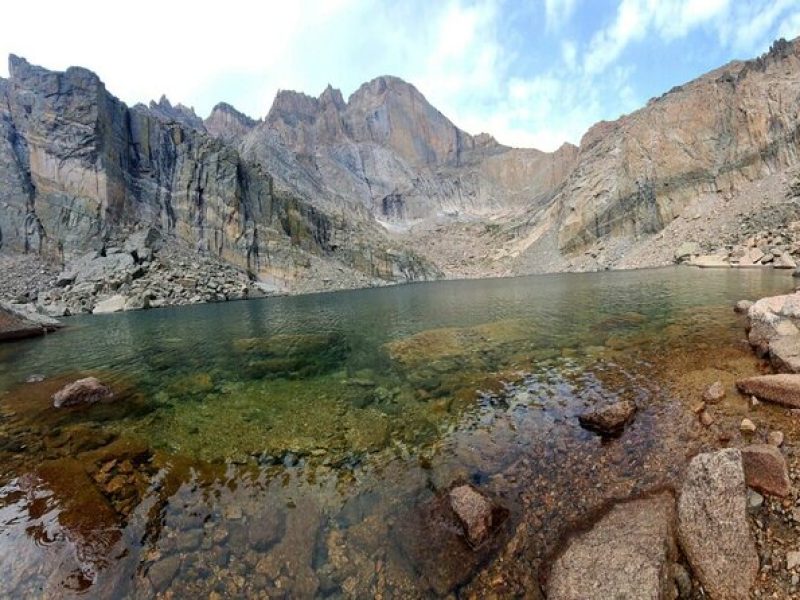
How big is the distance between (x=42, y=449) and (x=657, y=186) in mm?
132563

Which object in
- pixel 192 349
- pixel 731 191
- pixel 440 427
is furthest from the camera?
pixel 731 191

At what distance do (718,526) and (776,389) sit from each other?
249 inches

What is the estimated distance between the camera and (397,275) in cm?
13000

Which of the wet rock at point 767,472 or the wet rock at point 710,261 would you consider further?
the wet rock at point 710,261

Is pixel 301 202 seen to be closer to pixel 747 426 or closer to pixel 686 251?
pixel 686 251

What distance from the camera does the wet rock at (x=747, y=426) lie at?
871 centimetres

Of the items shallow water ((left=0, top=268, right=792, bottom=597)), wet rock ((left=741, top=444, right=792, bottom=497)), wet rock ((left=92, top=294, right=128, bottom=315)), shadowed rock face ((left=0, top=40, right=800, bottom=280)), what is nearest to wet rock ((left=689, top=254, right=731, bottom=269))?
shadowed rock face ((left=0, top=40, right=800, bottom=280))

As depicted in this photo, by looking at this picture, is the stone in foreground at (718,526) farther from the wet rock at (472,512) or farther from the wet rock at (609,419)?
the wet rock at (609,419)

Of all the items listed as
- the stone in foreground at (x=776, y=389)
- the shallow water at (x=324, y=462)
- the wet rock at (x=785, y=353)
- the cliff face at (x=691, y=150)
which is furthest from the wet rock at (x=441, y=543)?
the cliff face at (x=691, y=150)

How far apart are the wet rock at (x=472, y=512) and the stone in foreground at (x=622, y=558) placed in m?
1.34

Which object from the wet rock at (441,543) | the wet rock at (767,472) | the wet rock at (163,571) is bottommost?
the wet rock at (441,543)

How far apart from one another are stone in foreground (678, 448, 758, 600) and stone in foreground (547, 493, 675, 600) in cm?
32

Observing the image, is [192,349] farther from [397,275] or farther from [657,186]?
[657,186]

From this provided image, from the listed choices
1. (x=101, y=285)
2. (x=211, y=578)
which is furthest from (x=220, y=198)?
(x=211, y=578)
